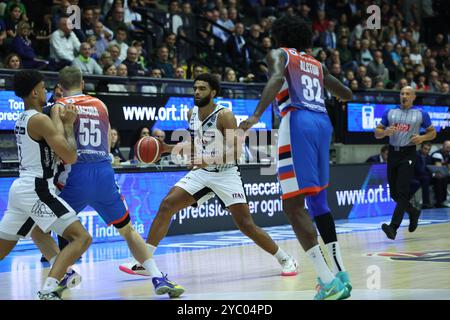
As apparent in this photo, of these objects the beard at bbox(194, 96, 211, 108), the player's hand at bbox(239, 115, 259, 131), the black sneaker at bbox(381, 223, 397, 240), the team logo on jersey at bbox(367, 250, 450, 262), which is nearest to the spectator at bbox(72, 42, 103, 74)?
Answer: the black sneaker at bbox(381, 223, 397, 240)

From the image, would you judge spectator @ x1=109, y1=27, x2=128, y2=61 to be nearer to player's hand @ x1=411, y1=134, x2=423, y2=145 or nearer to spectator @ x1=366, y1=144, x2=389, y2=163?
spectator @ x1=366, y1=144, x2=389, y2=163

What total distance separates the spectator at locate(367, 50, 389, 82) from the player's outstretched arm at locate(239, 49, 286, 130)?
15.7 m

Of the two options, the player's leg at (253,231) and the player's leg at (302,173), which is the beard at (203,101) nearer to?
the player's leg at (253,231)

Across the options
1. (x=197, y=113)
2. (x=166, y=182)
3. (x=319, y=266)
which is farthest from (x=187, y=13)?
(x=319, y=266)

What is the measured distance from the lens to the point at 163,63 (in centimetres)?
1694

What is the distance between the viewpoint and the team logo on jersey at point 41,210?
6516mm

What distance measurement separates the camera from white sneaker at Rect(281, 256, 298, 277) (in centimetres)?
849

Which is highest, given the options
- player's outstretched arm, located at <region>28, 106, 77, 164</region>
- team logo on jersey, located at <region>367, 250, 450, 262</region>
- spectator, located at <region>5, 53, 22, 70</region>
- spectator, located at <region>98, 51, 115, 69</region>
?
spectator, located at <region>98, 51, 115, 69</region>

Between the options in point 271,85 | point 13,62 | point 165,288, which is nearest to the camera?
point 271,85

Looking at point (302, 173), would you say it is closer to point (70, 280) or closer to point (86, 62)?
point (70, 280)

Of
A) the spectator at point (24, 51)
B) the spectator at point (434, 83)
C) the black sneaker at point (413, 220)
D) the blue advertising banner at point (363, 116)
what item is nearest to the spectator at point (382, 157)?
the blue advertising banner at point (363, 116)

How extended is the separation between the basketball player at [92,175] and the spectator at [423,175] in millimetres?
11366

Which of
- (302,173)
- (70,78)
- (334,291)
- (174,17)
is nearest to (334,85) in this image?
(302,173)

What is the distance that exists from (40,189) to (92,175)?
0.68m
